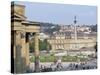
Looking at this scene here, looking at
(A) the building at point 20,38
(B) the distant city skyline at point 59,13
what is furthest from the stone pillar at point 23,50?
(B) the distant city skyline at point 59,13

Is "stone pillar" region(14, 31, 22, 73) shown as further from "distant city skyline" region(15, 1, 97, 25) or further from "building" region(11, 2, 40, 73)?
"distant city skyline" region(15, 1, 97, 25)

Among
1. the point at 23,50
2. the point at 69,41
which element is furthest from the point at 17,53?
the point at 69,41

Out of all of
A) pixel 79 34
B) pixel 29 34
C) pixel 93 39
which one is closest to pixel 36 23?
pixel 29 34

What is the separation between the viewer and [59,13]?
2516mm

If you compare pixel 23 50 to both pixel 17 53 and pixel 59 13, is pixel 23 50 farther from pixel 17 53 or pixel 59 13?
pixel 59 13

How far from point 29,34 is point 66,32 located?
0.41 m

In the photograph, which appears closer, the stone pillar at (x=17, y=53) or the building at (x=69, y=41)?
the stone pillar at (x=17, y=53)

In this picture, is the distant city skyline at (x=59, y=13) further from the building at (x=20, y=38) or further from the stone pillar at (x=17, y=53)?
the stone pillar at (x=17, y=53)

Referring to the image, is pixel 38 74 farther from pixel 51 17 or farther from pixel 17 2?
pixel 17 2

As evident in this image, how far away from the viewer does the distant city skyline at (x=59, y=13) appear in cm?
240

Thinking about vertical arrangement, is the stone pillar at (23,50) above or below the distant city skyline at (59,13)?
below

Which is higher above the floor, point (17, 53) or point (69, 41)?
point (69, 41)

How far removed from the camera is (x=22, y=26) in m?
2.35

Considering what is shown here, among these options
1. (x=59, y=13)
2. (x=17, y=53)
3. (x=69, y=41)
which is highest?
(x=59, y=13)
